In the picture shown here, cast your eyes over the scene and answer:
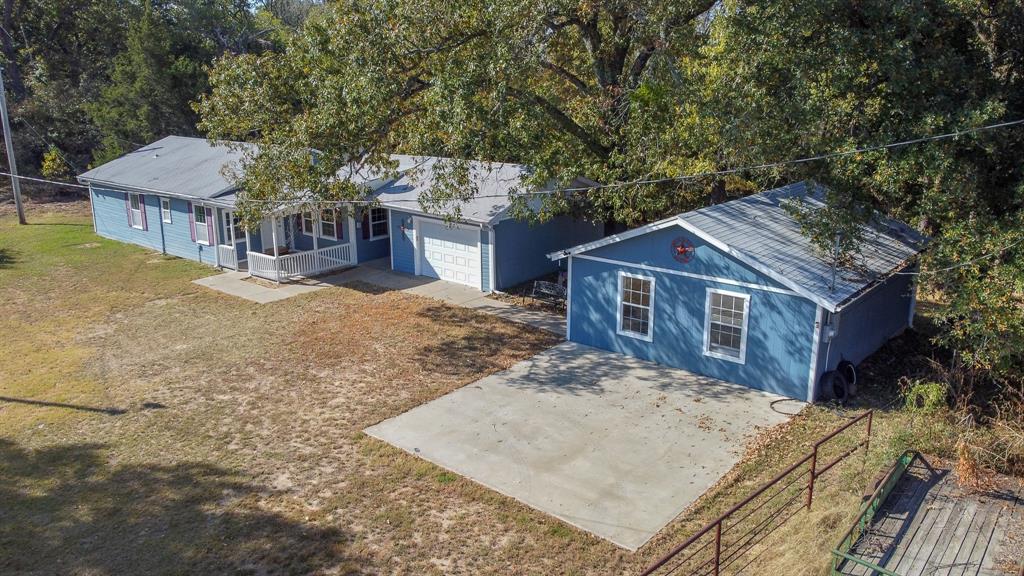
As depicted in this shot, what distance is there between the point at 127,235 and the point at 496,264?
15935mm

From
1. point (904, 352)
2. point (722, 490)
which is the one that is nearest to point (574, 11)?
point (904, 352)

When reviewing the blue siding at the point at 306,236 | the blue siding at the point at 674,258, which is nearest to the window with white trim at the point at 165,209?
the blue siding at the point at 306,236

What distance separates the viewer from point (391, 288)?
21.1 meters

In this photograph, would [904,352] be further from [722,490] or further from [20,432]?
[20,432]

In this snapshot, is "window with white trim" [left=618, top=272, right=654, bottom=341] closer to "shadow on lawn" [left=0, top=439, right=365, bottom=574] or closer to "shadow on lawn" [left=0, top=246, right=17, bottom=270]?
"shadow on lawn" [left=0, top=439, right=365, bottom=574]

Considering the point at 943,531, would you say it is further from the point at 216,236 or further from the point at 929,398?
the point at 216,236

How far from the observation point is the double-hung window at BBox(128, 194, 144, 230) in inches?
1049

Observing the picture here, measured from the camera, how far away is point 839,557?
765cm

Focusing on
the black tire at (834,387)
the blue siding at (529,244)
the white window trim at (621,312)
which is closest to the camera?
the black tire at (834,387)

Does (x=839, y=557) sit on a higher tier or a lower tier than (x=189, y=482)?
higher

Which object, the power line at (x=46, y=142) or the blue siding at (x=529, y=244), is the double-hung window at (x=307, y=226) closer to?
the blue siding at (x=529, y=244)

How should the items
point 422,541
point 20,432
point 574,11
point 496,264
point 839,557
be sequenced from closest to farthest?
1. point 839,557
2. point 422,541
3. point 20,432
4. point 574,11
5. point 496,264

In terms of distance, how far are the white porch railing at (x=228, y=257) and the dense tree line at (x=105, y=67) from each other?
13.9 metres

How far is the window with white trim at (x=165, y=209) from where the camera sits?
25109 millimetres
